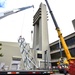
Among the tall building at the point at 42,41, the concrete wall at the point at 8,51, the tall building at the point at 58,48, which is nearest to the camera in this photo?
the tall building at the point at 58,48

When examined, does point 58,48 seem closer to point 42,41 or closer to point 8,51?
point 42,41

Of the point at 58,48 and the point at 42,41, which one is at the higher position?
the point at 42,41

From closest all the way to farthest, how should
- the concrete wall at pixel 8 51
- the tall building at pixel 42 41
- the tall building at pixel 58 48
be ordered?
the tall building at pixel 58 48 → the concrete wall at pixel 8 51 → the tall building at pixel 42 41

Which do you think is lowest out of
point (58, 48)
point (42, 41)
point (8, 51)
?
point (8, 51)

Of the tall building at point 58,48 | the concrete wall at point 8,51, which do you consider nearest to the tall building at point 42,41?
the tall building at point 58,48

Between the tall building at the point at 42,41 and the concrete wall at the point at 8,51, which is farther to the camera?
the tall building at the point at 42,41

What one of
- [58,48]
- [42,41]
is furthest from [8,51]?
[58,48]

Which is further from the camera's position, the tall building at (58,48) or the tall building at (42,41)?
the tall building at (42,41)

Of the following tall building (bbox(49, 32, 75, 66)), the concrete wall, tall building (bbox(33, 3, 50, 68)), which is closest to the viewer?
tall building (bbox(49, 32, 75, 66))

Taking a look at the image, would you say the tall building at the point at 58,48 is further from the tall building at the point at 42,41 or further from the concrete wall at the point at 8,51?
the concrete wall at the point at 8,51

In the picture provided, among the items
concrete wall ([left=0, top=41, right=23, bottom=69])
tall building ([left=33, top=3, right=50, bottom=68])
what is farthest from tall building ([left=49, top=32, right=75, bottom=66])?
concrete wall ([left=0, top=41, right=23, bottom=69])

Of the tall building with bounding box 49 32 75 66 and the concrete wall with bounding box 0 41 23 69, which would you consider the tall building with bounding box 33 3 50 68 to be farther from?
the concrete wall with bounding box 0 41 23 69

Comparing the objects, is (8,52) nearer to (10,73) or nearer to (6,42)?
(6,42)

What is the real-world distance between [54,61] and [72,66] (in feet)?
169
